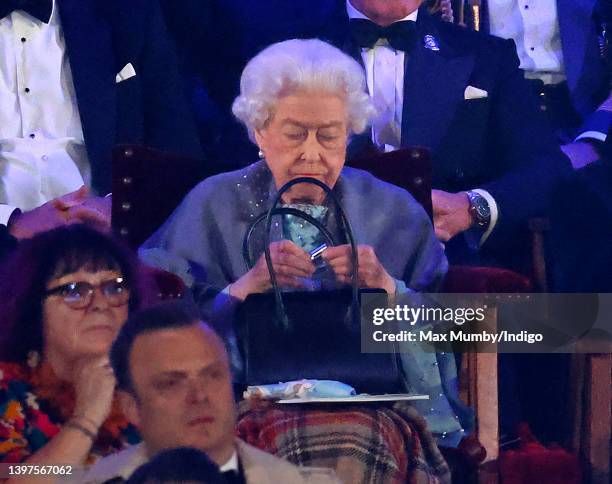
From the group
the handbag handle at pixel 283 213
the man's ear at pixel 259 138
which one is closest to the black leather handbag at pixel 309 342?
the handbag handle at pixel 283 213

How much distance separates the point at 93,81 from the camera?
3121 mm

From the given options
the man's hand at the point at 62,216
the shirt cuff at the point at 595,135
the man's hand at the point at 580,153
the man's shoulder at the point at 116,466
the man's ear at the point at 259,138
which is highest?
the man's ear at the point at 259,138

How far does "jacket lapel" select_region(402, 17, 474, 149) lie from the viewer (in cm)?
321

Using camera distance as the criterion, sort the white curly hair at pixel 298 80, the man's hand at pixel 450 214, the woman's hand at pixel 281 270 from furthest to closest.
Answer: the man's hand at pixel 450 214 < the white curly hair at pixel 298 80 < the woman's hand at pixel 281 270

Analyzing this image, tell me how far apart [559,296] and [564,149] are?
0.40 meters

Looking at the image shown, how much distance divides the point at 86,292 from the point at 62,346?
0.12m

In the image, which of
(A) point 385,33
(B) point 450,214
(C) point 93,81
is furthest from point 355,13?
(C) point 93,81

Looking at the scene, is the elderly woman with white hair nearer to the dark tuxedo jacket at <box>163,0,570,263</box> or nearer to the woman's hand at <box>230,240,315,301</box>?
the woman's hand at <box>230,240,315,301</box>

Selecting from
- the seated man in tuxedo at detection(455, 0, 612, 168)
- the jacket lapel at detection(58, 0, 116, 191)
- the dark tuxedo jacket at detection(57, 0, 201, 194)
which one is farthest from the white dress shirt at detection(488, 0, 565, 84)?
the jacket lapel at detection(58, 0, 116, 191)

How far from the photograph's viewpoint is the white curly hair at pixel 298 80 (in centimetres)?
304

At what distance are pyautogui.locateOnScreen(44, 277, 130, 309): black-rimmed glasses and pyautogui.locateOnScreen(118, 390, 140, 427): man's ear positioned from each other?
20 cm

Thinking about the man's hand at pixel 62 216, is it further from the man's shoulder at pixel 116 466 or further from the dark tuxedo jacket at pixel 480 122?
the dark tuxedo jacket at pixel 480 122

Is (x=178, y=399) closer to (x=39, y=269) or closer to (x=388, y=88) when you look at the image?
(x=39, y=269)

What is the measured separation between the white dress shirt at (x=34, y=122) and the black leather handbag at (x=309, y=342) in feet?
1.90
